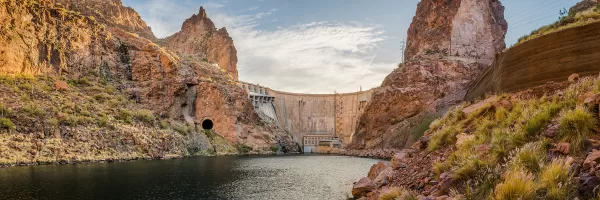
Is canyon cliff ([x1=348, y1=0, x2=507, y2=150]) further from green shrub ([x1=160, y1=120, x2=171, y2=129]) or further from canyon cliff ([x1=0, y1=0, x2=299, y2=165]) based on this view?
green shrub ([x1=160, y1=120, x2=171, y2=129])

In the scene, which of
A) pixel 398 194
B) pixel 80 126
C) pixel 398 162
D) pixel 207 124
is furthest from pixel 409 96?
pixel 398 194

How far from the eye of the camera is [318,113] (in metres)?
98.1

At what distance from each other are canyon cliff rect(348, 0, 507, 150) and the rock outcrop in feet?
168

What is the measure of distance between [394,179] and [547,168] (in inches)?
262

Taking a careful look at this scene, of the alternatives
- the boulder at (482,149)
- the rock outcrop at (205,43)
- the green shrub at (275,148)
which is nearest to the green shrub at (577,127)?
the boulder at (482,149)

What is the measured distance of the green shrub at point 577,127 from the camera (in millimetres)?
7275

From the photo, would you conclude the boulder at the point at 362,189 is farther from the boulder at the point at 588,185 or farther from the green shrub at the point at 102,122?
the green shrub at the point at 102,122

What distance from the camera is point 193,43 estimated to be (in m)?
112

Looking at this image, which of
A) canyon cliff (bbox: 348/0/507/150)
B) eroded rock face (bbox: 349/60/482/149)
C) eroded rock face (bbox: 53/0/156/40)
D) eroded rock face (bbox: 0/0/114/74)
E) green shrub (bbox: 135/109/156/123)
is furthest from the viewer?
eroded rock face (bbox: 53/0/156/40)

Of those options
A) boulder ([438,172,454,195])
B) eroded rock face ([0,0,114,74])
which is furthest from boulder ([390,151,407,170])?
eroded rock face ([0,0,114,74])

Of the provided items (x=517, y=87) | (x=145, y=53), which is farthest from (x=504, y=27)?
(x=145, y=53)

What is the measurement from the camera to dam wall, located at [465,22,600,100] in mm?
15414

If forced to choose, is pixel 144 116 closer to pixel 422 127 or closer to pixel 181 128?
pixel 181 128

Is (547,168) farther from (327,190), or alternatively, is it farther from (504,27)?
(504,27)
